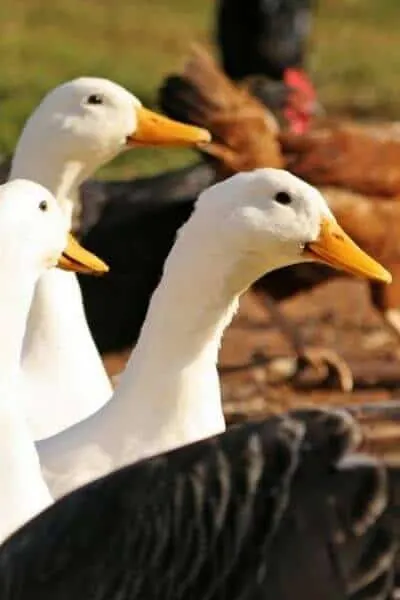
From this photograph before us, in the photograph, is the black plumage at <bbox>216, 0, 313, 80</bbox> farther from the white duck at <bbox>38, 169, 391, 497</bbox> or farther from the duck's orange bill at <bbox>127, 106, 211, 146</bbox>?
the white duck at <bbox>38, 169, 391, 497</bbox>

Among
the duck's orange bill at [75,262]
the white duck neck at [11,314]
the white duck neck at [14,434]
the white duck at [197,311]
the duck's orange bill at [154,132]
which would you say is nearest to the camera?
the white duck neck at [14,434]

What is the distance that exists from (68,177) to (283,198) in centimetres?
119

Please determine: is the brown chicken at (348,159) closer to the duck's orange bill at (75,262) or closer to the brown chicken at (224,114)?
the brown chicken at (224,114)

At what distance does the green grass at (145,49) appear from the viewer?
15.6m

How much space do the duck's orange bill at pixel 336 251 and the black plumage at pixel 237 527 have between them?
1322 mm

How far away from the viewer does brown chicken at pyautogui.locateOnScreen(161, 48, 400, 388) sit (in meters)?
8.93

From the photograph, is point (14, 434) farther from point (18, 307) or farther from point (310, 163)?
point (310, 163)

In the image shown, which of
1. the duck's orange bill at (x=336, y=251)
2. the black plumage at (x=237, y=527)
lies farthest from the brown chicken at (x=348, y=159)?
the black plumage at (x=237, y=527)

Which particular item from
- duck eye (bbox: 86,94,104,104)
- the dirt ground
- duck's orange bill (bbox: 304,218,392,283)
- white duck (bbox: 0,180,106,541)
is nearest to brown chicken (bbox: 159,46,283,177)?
the dirt ground

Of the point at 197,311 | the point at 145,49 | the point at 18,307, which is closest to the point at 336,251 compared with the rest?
the point at 197,311

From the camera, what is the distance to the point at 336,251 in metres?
5.83

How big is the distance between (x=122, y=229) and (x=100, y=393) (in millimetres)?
2560

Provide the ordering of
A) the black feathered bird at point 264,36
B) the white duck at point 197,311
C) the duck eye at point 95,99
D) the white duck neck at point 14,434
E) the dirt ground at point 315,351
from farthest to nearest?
the black feathered bird at point 264,36 → the dirt ground at point 315,351 → the duck eye at point 95,99 → the white duck at point 197,311 → the white duck neck at point 14,434

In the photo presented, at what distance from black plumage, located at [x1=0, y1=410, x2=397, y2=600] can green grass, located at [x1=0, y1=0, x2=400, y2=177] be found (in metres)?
8.07
